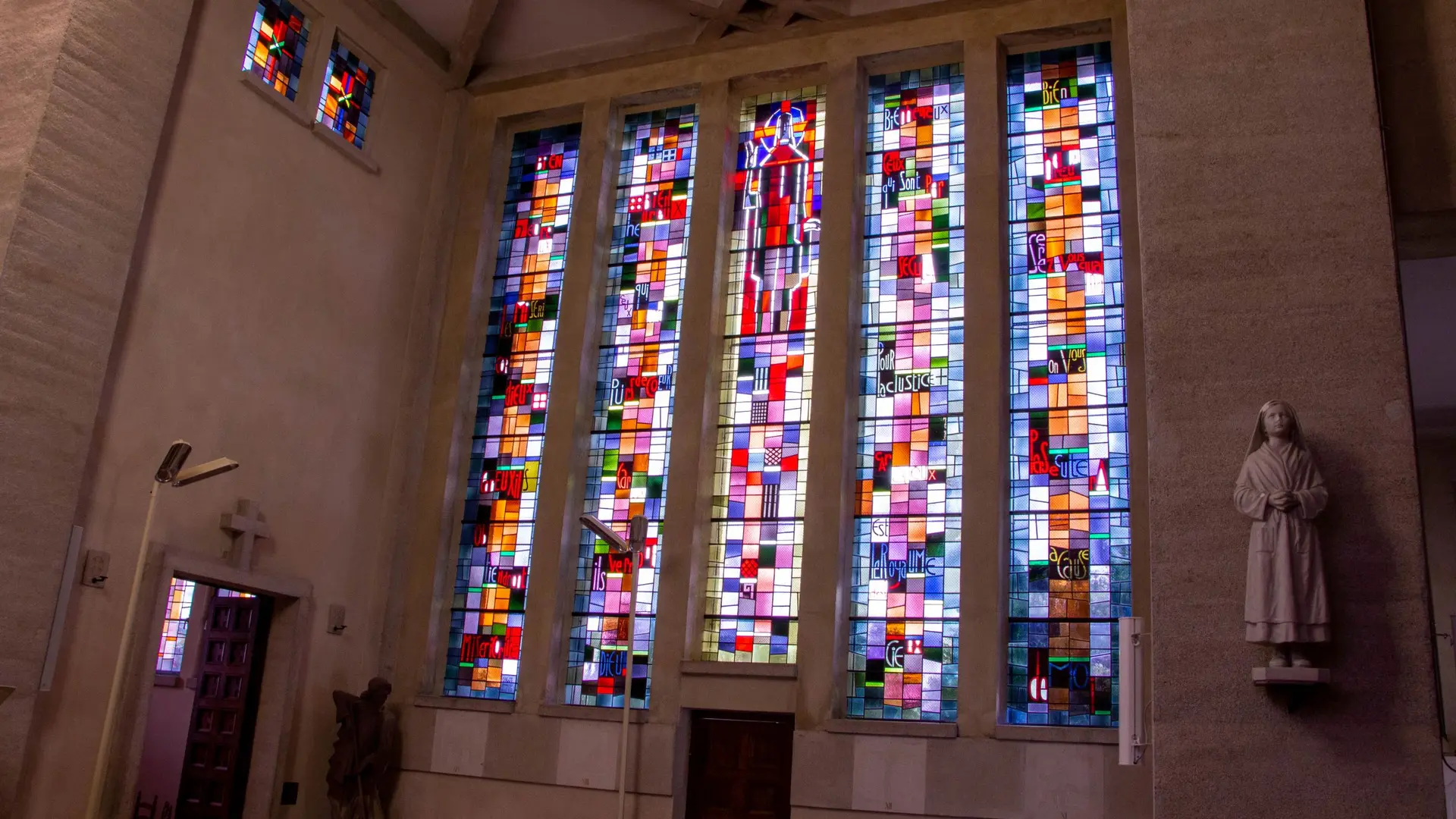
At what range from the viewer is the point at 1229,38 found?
869 cm

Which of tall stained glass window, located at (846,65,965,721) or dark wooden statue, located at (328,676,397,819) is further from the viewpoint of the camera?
dark wooden statue, located at (328,676,397,819)

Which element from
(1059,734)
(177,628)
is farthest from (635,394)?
(177,628)

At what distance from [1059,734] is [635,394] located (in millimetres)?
5032

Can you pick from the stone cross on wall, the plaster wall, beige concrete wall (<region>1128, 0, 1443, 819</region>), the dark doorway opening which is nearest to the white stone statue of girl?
beige concrete wall (<region>1128, 0, 1443, 819</region>)

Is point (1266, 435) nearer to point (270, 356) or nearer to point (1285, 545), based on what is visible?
point (1285, 545)

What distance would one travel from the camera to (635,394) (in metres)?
12.6

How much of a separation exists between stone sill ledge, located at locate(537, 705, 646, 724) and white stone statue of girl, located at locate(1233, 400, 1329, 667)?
550cm

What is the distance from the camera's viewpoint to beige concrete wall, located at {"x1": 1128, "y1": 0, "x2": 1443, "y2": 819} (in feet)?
23.7

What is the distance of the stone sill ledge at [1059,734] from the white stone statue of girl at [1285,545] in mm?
2649

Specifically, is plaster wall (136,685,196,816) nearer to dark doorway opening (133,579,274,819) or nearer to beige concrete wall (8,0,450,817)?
dark doorway opening (133,579,274,819)

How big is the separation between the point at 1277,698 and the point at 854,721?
394 centimetres

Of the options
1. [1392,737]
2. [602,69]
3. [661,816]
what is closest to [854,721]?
[661,816]

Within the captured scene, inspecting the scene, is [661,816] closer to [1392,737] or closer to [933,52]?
[1392,737]

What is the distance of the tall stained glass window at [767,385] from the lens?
1154cm
